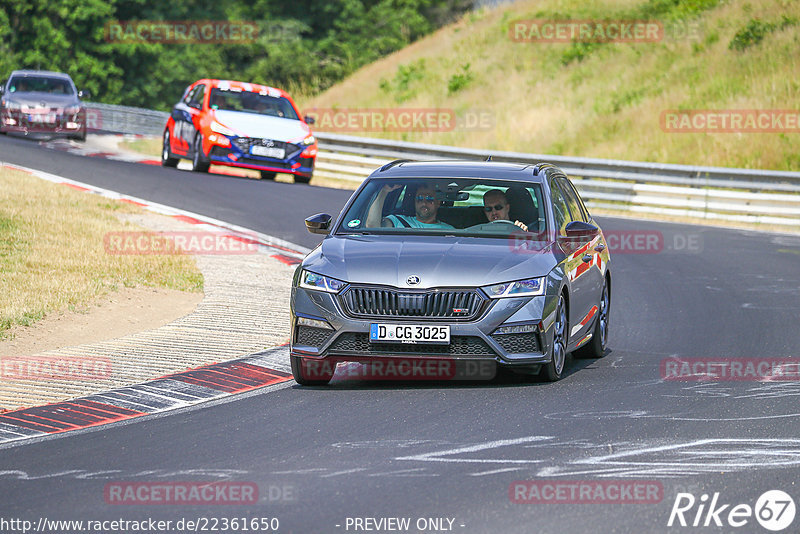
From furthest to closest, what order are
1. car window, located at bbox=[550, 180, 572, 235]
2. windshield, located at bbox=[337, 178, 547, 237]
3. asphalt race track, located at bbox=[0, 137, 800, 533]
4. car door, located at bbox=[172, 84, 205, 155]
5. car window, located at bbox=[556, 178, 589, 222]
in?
car door, located at bbox=[172, 84, 205, 155] < car window, located at bbox=[556, 178, 589, 222] < car window, located at bbox=[550, 180, 572, 235] < windshield, located at bbox=[337, 178, 547, 237] < asphalt race track, located at bbox=[0, 137, 800, 533]

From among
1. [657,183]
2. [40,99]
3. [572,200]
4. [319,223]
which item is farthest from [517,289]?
[40,99]

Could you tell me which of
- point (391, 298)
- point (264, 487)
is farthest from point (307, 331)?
point (264, 487)

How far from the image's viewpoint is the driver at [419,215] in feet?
33.1

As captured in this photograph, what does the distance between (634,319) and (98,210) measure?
9.19 m

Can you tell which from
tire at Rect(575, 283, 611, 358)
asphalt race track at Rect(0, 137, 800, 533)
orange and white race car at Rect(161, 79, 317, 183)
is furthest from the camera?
orange and white race car at Rect(161, 79, 317, 183)

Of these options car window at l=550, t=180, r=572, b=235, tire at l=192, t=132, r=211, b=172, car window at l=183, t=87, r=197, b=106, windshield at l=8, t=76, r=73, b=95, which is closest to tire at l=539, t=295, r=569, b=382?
car window at l=550, t=180, r=572, b=235

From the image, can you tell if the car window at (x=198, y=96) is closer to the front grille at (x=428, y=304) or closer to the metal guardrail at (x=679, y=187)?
the metal guardrail at (x=679, y=187)

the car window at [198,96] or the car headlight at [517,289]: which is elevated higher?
the car window at [198,96]

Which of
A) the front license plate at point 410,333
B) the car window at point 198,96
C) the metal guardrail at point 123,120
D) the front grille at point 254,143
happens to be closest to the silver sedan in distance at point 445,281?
the front license plate at point 410,333

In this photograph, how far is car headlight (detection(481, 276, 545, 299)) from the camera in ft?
29.4

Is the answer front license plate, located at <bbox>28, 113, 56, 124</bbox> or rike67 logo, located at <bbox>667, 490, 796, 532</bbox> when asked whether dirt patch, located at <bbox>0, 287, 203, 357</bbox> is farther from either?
front license plate, located at <bbox>28, 113, 56, 124</bbox>

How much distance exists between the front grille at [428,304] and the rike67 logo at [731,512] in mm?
2914

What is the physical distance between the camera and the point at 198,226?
1877 centimetres

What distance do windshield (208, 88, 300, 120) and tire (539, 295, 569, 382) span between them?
55.0 feet
